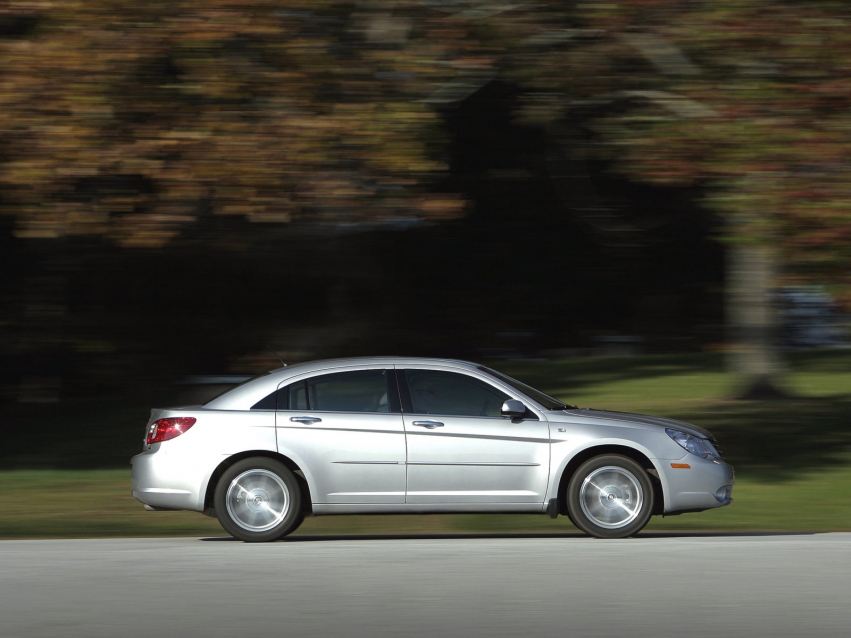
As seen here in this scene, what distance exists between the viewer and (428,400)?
9891mm

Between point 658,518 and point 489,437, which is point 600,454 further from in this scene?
point 658,518

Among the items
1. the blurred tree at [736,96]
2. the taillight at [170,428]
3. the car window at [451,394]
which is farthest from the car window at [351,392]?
the blurred tree at [736,96]

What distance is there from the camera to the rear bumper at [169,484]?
31.7 feet

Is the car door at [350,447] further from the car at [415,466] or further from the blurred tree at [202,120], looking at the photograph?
the blurred tree at [202,120]

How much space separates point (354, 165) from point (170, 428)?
187 inches

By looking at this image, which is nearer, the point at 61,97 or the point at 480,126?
the point at 61,97

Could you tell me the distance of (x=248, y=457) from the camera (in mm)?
9766

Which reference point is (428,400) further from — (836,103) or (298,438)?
(836,103)

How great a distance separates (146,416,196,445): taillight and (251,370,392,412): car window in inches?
20.8


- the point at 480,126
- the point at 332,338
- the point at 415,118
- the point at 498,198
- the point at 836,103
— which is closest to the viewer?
the point at 836,103

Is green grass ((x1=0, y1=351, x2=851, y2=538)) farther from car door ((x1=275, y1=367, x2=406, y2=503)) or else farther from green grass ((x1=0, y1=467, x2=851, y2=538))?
car door ((x1=275, y1=367, x2=406, y2=503))

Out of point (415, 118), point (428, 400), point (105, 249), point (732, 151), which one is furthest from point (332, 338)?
point (428, 400)

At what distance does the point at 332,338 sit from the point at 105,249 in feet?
12.9

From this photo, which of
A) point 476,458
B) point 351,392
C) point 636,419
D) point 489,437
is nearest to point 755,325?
point 636,419
